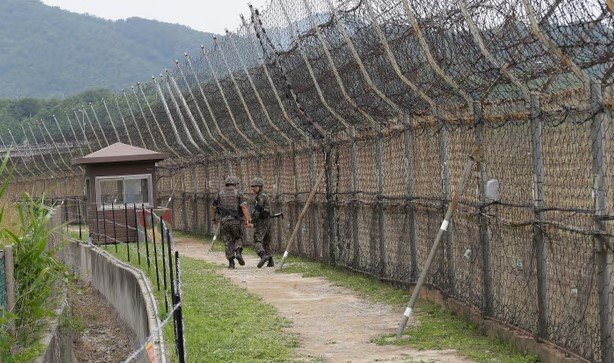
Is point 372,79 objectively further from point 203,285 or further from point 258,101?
point 258,101

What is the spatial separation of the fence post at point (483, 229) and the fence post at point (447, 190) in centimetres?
131

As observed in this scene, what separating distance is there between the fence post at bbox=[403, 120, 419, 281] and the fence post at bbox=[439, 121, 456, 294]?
1.33 meters

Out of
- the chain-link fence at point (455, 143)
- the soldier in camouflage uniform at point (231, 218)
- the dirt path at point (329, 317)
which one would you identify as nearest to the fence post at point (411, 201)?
the chain-link fence at point (455, 143)

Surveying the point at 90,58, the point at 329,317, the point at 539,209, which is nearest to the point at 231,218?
the point at 329,317

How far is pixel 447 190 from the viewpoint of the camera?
13086 mm

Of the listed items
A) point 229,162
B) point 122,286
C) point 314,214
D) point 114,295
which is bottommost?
point 114,295

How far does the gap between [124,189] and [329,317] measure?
14495mm

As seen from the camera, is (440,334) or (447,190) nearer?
(440,334)

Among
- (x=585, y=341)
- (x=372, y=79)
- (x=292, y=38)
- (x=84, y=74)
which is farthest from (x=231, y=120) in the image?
(x=84, y=74)

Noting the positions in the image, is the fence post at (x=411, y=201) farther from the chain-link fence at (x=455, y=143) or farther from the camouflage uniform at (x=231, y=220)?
the camouflage uniform at (x=231, y=220)

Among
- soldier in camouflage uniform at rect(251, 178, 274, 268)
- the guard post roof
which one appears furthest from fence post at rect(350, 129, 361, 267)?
the guard post roof

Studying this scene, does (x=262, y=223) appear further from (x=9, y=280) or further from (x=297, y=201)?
(x=9, y=280)

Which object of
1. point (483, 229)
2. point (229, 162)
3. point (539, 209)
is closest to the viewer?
point (539, 209)

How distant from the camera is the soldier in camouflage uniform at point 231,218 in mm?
20359
